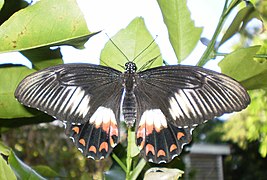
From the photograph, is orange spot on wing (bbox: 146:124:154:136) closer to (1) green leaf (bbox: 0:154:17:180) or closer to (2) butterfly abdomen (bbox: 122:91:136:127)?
(2) butterfly abdomen (bbox: 122:91:136:127)

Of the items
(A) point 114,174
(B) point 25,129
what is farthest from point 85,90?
(B) point 25,129

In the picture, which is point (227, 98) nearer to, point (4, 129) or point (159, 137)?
point (159, 137)

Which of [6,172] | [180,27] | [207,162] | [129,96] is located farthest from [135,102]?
[207,162]

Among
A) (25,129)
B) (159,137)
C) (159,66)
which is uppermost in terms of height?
(159,66)

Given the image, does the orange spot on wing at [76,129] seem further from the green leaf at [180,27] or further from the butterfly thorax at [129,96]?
the green leaf at [180,27]

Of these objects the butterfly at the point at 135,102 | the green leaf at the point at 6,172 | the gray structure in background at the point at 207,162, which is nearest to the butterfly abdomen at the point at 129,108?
the butterfly at the point at 135,102

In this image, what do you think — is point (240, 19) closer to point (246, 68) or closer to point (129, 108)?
point (246, 68)

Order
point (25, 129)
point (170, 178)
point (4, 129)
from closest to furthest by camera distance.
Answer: point (170, 178)
point (4, 129)
point (25, 129)

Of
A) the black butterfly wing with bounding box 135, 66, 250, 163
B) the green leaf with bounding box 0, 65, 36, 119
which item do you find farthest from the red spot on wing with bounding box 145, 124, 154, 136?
the green leaf with bounding box 0, 65, 36, 119
